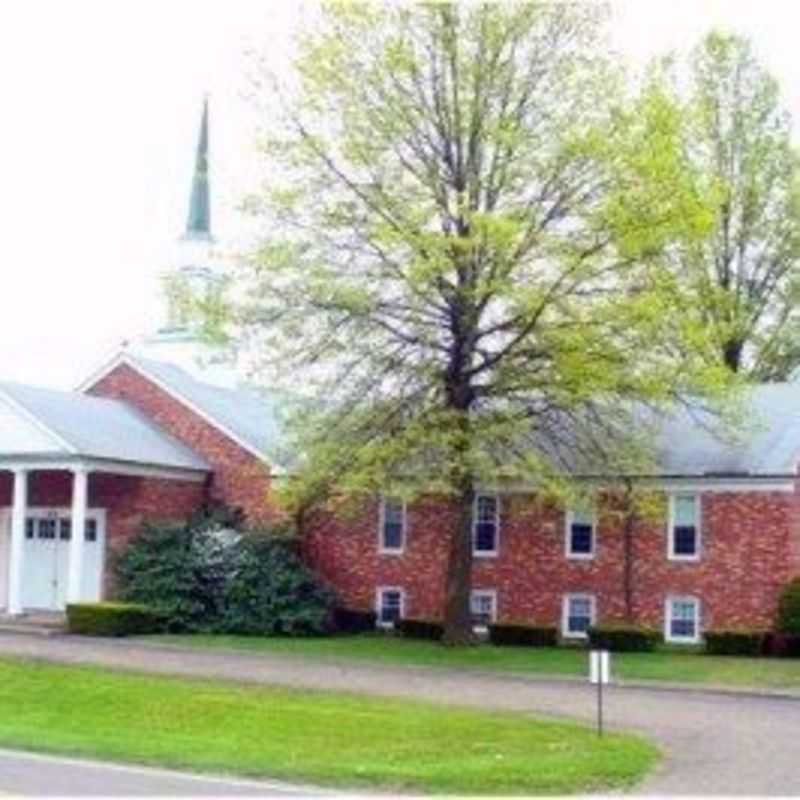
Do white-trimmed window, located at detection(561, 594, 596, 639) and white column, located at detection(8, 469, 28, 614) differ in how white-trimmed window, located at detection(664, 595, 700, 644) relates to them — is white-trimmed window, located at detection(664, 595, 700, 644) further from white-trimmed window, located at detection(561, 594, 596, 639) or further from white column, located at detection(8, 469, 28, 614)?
white column, located at detection(8, 469, 28, 614)

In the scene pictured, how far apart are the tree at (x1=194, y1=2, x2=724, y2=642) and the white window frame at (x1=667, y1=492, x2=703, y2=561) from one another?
14.7ft

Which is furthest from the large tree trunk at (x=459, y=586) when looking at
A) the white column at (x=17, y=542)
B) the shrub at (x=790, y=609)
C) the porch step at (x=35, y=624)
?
the white column at (x=17, y=542)

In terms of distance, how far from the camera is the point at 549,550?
39.2m

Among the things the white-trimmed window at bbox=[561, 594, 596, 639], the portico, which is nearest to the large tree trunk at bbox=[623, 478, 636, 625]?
the white-trimmed window at bbox=[561, 594, 596, 639]

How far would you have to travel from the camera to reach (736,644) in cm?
3500

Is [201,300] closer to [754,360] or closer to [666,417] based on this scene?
[666,417]

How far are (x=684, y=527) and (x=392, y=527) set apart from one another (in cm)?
789

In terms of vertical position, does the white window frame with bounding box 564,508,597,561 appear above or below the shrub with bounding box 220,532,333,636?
above

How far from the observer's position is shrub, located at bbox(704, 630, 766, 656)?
3492 centimetres

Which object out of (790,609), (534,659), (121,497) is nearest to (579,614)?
(790,609)

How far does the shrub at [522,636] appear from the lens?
36781 mm

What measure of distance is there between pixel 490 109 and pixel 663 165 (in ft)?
13.0

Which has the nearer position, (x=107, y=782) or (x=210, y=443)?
(x=107, y=782)

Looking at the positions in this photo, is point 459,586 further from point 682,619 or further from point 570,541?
point 682,619
